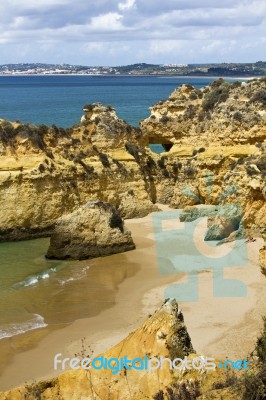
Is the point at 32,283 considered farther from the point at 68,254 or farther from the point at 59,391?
the point at 59,391

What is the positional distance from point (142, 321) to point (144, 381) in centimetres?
868

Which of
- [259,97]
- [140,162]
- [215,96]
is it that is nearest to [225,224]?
[140,162]

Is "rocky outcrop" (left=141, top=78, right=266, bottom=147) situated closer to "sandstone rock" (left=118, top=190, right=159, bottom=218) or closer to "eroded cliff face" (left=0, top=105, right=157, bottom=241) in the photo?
"eroded cliff face" (left=0, top=105, right=157, bottom=241)

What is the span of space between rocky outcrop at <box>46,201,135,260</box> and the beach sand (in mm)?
3023

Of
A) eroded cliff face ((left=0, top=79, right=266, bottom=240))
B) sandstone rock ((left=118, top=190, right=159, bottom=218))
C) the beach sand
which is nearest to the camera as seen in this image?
the beach sand

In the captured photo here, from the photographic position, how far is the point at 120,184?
32250 mm

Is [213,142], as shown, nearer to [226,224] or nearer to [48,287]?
[226,224]

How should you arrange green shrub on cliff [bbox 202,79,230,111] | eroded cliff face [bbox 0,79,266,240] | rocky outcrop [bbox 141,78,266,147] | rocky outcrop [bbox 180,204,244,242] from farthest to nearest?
green shrub on cliff [bbox 202,79,230,111] → rocky outcrop [bbox 141,78,266,147] → eroded cliff face [bbox 0,79,266,240] → rocky outcrop [bbox 180,204,244,242]

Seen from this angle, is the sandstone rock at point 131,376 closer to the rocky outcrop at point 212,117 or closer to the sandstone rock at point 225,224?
the sandstone rock at point 225,224

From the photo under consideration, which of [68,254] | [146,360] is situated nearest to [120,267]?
[68,254]

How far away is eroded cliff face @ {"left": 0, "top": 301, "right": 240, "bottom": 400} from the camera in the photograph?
28.9 feet

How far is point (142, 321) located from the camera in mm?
17922

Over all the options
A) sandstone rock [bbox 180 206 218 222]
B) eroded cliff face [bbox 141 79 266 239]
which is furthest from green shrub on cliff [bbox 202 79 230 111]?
sandstone rock [bbox 180 206 218 222]

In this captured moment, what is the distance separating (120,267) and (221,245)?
196 inches
